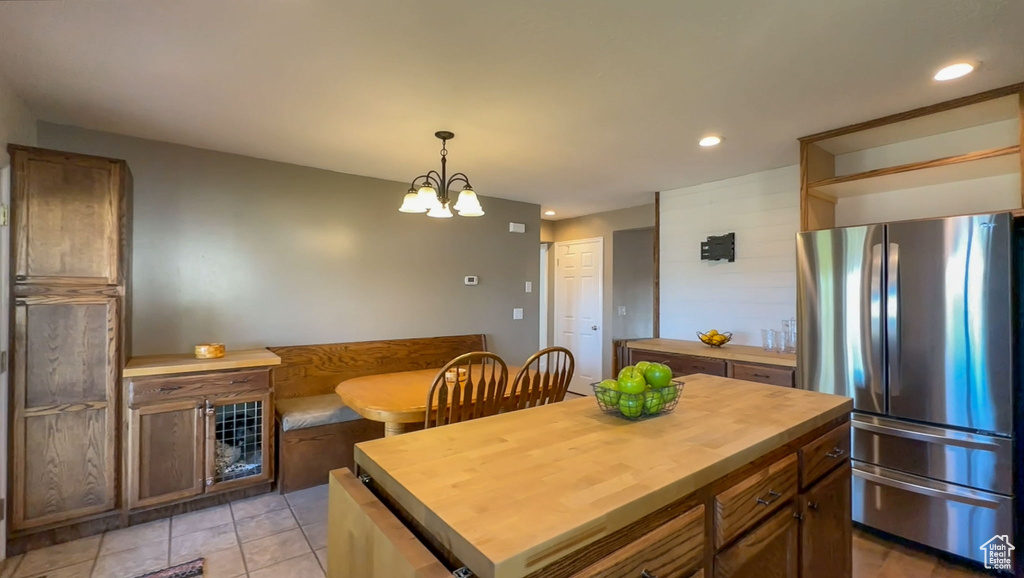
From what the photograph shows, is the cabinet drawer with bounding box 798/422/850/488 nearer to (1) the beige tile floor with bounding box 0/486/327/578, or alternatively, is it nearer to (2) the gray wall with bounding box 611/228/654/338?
(1) the beige tile floor with bounding box 0/486/327/578

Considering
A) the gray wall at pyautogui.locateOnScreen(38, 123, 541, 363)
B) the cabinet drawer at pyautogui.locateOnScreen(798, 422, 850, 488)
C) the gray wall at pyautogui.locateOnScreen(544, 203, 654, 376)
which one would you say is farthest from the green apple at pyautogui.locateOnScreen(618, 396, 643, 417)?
the gray wall at pyautogui.locateOnScreen(544, 203, 654, 376)

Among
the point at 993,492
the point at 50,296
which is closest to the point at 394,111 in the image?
the point at 50,296

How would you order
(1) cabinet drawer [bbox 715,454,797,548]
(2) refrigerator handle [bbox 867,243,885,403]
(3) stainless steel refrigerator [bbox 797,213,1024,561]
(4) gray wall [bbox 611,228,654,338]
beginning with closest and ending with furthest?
(1) cabinet drawer [bbox 715,454,797,548] < (3) stainless steel refrigerator [bbox 797,213,1024,561] < (2) refrigerator handle [bbox 867,243,885,403] < (4) gray wall [bbox 611,228,654,338]

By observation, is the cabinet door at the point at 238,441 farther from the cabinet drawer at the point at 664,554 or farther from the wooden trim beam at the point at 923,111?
the wooden trim beam at the point at 923,111

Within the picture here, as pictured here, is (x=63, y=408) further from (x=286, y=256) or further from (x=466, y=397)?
(x=466, y=397)

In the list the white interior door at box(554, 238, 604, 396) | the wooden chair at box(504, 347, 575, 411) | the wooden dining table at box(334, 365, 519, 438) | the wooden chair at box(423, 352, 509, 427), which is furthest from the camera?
the white interior door at box(554, 238, 604, 396)

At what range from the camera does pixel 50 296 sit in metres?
2.25

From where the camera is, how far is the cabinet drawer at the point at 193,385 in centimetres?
246

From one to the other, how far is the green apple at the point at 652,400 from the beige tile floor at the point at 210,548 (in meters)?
1.76

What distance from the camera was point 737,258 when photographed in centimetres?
377

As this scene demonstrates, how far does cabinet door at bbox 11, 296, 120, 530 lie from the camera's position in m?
2.19

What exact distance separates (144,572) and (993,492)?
13.0ft

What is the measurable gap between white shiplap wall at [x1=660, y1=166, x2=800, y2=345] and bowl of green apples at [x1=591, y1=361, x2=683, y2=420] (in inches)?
94.3

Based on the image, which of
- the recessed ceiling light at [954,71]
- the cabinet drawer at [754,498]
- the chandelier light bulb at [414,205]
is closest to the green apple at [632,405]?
the cabinet drawer at [754,498]
